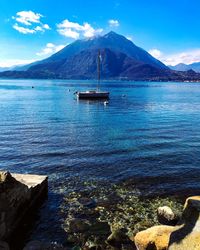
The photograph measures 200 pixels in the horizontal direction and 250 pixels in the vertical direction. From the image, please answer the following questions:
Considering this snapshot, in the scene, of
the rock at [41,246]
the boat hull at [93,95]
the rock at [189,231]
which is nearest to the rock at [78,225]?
the rock at [41,246]

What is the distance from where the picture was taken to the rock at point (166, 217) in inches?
780

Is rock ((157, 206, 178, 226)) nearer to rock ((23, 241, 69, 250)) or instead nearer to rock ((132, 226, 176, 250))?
rock ((132, 226, 176, 250))

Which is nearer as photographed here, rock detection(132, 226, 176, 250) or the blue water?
rock detection(132, 226, 176, 250)

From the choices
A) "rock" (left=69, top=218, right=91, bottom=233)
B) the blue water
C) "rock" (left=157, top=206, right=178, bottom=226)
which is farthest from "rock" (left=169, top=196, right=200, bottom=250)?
the blue water

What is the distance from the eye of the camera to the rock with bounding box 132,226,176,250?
16469mm

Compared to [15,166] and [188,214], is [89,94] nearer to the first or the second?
[15,166]

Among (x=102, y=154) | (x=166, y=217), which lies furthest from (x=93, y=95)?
(x=166, y=217)

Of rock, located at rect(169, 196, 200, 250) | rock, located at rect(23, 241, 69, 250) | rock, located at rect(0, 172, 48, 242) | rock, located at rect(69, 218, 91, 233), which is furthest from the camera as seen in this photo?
rock, located at rect(69, 218, 91, 233)

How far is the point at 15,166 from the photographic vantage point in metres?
32.3

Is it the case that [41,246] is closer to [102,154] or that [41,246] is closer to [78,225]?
[78,225]

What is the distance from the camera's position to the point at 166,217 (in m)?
20.1

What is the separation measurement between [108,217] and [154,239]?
521 centimetres

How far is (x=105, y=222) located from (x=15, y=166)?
14710 mm

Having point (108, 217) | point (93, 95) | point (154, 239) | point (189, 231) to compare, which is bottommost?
point (93, 95)
